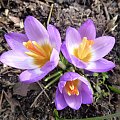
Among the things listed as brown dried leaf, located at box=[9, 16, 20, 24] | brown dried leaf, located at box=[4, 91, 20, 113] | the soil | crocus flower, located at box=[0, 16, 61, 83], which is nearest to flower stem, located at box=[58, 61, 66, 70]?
crocus flower, located at box=[0, 16, 61, 83]

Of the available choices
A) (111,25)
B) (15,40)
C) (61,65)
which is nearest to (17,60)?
(15,40)

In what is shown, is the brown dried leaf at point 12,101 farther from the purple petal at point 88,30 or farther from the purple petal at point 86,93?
the purple petal at point 88,30

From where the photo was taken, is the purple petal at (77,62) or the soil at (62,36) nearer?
the purple petal at (77,62)

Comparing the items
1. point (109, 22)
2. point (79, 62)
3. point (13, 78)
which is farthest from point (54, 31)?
point (109, 22)

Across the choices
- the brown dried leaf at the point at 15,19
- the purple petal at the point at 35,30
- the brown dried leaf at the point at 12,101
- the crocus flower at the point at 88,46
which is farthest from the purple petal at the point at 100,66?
the brown dried leaf at the point at 15,19

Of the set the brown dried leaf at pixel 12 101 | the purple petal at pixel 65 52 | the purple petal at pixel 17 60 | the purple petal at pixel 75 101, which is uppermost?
the purple petal at pixel 65 52

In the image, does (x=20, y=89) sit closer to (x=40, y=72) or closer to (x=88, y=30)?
(x=40, y=72)

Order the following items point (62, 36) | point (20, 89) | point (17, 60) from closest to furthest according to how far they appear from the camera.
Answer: point (17, 60) → point (20, 89) → point (62, 36)
